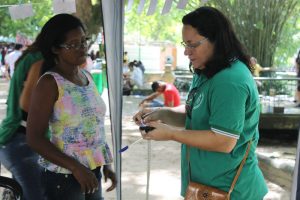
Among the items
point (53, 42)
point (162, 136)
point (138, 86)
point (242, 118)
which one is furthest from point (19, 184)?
point (138, 86)

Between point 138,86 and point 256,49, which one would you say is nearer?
point 256,49

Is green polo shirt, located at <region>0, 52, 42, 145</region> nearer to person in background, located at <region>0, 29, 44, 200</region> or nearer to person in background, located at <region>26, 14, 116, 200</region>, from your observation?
person in background, located at <region>0, 29, 44, 200</region>

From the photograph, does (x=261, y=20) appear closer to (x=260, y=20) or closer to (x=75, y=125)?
(x=260, y=20)

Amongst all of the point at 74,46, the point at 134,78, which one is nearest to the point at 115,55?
the point at 74,46

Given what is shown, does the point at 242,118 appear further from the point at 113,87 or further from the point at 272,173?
the point at 272,173

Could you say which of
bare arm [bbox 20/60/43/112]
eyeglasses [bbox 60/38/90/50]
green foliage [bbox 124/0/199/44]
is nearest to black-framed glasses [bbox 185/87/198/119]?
eyeglasses [bbox 60/38/90/50]

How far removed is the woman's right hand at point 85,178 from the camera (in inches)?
65.0

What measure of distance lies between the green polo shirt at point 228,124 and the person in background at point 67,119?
0.40 metres

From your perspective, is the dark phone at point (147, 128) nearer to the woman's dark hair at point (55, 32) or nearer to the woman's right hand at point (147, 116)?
the woman's right hand at point (147, 116)

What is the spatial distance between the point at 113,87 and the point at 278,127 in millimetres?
4902

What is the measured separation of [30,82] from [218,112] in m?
1.05

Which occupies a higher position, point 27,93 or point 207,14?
point 207,14

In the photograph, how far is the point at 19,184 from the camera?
2.26 metres

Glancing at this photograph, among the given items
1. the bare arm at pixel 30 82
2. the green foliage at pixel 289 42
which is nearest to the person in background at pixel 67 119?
the bare arm at pixel 30 82
